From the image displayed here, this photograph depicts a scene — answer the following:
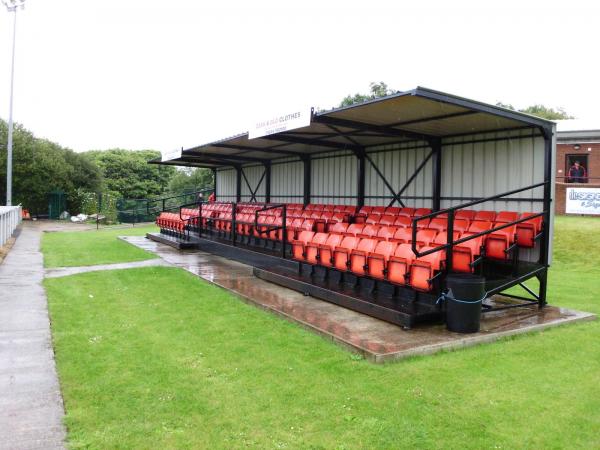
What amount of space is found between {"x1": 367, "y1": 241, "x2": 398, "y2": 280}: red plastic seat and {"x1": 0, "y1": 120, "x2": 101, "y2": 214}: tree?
3019cm

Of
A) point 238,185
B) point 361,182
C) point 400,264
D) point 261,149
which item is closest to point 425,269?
point 400,264

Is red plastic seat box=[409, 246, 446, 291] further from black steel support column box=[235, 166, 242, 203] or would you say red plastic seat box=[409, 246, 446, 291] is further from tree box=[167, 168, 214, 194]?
tree box=[167, 168, 214, 194]

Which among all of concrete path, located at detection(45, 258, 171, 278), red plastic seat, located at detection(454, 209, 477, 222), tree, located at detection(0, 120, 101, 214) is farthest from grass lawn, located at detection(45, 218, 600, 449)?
tree, located at detection(0, 120, 101, 214)

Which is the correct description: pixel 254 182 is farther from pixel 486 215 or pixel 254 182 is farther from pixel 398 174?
pixel 486 215

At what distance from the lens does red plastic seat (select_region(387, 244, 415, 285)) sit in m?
7.25

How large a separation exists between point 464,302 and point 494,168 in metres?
4.38

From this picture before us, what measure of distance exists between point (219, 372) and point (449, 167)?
7.69 metres

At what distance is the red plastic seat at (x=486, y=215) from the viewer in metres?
9.23

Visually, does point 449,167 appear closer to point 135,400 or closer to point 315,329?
point 315,329

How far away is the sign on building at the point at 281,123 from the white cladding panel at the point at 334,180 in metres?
4.35

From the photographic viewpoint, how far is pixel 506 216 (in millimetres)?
8852

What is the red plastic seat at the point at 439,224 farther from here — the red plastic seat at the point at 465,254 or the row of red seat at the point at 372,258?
the row of red seat at the point at 372,258

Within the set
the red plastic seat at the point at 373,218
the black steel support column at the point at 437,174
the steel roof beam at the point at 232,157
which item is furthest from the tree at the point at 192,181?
the black steel support column at the point at 437,174

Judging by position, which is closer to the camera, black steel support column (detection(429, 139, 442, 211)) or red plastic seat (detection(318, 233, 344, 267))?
red plastic seat (detection(318, 233, 344, 267))
